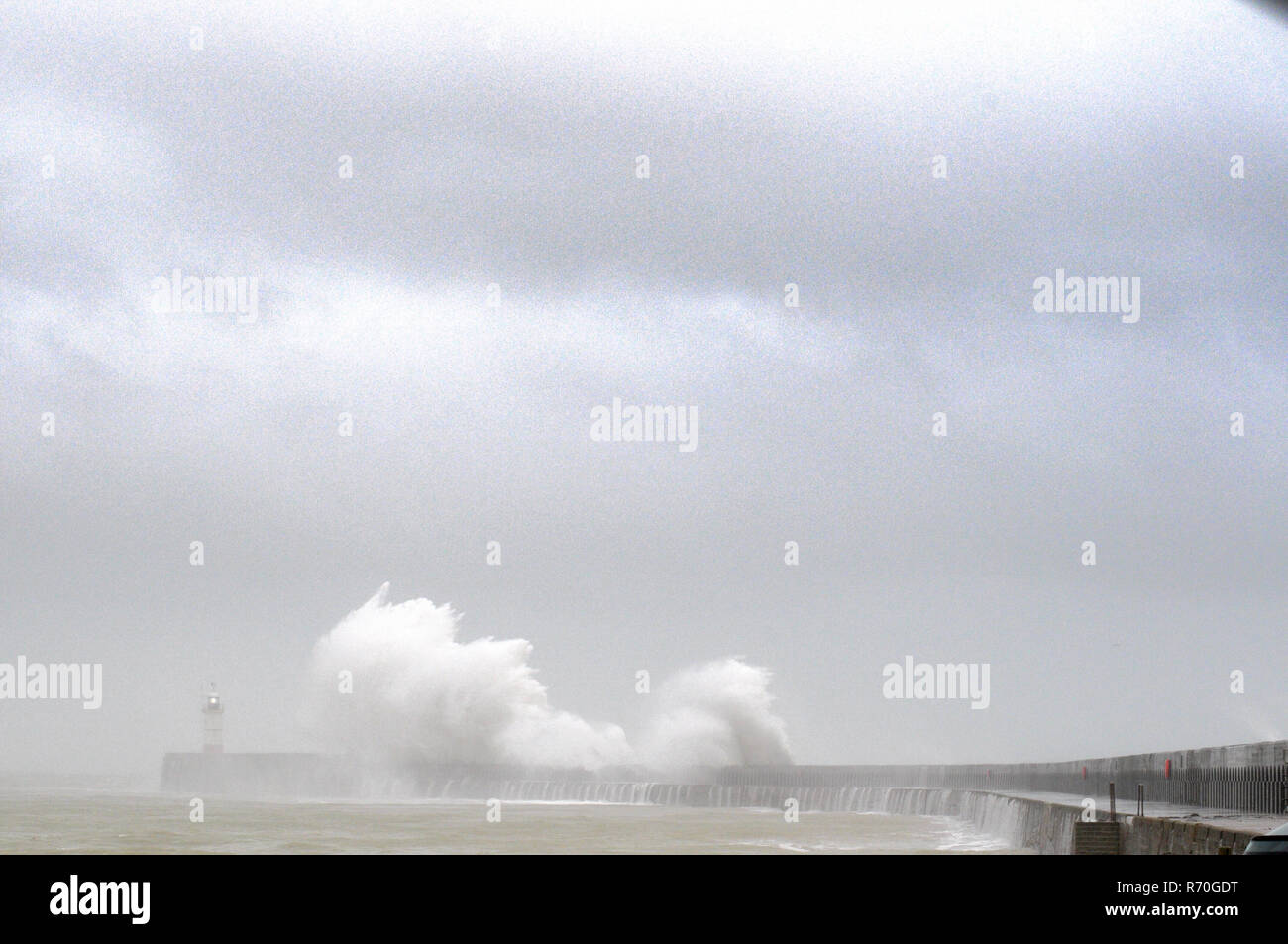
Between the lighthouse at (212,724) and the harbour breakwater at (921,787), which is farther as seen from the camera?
the lighthouse at (212,724)

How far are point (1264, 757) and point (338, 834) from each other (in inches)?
743

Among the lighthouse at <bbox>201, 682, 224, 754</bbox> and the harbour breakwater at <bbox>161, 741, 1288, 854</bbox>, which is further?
the lighthouse at <bbox>201, 682, 224, 754</bbox>

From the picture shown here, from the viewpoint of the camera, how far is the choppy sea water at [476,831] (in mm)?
30828

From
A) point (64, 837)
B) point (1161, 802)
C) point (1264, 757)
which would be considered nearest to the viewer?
point (1264, 757)

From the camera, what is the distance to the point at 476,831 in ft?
121

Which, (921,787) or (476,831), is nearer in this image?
(476,831)

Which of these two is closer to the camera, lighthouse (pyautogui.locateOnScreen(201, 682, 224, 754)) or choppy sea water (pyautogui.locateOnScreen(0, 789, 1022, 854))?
choppy sea water (pyautogui.locateOnScreen(0, 789, 1022, 854))

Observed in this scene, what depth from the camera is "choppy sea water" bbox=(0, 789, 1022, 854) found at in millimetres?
30828
